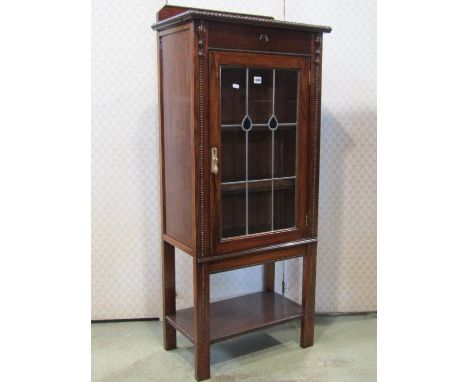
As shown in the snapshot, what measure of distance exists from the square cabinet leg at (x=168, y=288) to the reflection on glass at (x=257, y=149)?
41 cm

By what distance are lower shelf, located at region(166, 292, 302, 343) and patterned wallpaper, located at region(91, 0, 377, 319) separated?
0.18 meters

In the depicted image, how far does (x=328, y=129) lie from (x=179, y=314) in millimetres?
1286

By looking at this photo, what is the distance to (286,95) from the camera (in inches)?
94.9

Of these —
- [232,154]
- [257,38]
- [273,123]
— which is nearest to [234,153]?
[232,154]

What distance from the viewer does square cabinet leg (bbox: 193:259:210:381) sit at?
2273mm

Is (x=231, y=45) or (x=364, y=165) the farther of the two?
(x=364, y=165)

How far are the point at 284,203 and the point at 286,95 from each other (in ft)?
1.66

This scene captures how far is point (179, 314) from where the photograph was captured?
265cm

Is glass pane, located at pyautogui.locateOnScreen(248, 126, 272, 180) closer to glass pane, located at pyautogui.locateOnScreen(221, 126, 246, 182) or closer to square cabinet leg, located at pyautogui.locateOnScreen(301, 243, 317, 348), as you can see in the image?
glass pane, located at pyautogui.locateOnScreen(221, 126, 246, 182)

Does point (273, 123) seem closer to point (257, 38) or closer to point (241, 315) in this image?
point (257, 38)

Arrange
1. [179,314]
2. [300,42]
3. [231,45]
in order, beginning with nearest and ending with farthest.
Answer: [231,45] → [300,42] → [179,314]
